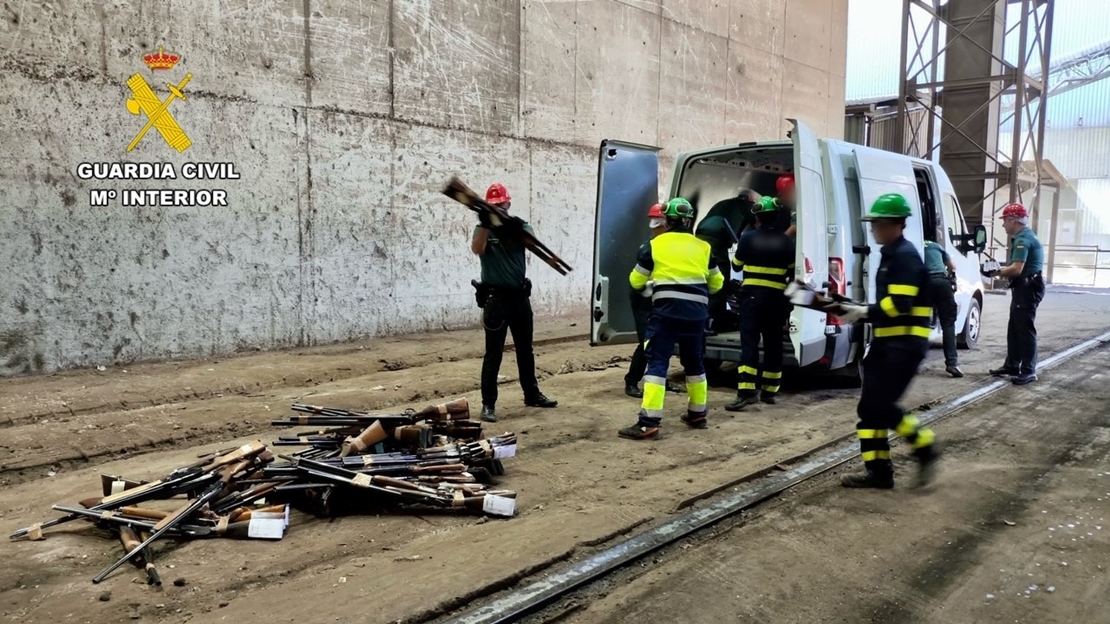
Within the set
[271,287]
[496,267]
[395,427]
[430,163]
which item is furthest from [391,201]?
[395,427]

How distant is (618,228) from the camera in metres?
6.95

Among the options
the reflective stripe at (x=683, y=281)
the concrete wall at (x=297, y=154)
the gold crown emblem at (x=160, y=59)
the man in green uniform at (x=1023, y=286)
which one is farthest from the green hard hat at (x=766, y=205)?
the gold crown emblem at (x=160, y=59)

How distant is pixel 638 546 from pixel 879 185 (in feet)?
16.3

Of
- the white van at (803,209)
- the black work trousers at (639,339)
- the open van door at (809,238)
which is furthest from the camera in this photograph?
the black work trousers at (639,339)

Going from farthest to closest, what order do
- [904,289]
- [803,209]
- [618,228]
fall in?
[618,228] < [803,209] < [904,289]

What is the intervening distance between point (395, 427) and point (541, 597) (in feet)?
6.03

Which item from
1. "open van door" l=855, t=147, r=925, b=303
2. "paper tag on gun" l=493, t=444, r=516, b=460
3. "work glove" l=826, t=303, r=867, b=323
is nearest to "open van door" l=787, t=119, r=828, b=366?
"open van door" l=855, t=147, r=925, b=303

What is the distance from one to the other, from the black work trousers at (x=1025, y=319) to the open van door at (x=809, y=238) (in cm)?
275

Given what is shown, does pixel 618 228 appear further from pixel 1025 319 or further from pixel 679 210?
pixel 1025 319

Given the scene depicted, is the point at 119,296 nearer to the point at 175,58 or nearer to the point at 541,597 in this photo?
the point at 175,58

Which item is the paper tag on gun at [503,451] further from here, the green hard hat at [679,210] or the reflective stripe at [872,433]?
the green hard hat at [679,210]

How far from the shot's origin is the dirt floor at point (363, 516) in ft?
10.1

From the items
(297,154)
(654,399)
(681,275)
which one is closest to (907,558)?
(654,399)

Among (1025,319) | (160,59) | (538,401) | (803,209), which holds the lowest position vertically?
(538,401)
